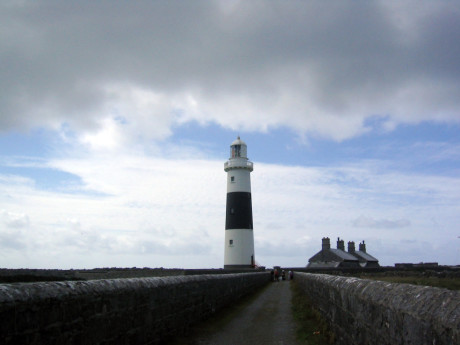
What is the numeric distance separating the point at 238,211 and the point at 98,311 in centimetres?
3320

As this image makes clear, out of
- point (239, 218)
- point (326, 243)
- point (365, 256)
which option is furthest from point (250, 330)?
point (365, 256)

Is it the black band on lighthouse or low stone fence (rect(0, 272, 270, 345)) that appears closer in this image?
low stone fence (rect(0, 272, 270, 345))

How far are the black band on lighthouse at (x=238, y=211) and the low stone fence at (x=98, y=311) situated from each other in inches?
1132

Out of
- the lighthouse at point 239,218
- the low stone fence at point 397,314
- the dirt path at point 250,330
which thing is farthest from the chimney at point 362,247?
the low stone fence at point 397,314

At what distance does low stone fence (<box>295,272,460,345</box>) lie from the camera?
2.65 m

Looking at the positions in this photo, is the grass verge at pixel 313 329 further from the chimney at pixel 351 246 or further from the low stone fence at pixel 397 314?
the chimney at pixel 351 246

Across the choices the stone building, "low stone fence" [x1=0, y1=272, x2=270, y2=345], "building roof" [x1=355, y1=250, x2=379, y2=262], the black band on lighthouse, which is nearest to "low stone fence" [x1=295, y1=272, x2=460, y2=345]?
"low stone fence" [x1=0, y1=272, x2=270, y2=345]

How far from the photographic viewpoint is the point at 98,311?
4559 mm

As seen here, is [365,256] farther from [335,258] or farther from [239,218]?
[239,218]

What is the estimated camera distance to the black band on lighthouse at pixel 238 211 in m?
37.4

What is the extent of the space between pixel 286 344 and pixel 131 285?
290cm

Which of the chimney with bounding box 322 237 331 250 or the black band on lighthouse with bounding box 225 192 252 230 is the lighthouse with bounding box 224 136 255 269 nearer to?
the black band on lighthouse with bounding box 225 192 252 230

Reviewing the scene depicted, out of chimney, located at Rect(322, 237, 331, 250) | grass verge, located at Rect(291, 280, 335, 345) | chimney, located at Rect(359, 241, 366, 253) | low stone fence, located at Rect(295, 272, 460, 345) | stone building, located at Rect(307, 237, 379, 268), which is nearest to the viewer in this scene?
low stone fence, located at Rect(295, 272, 460, 345)

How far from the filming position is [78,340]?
162 inches
